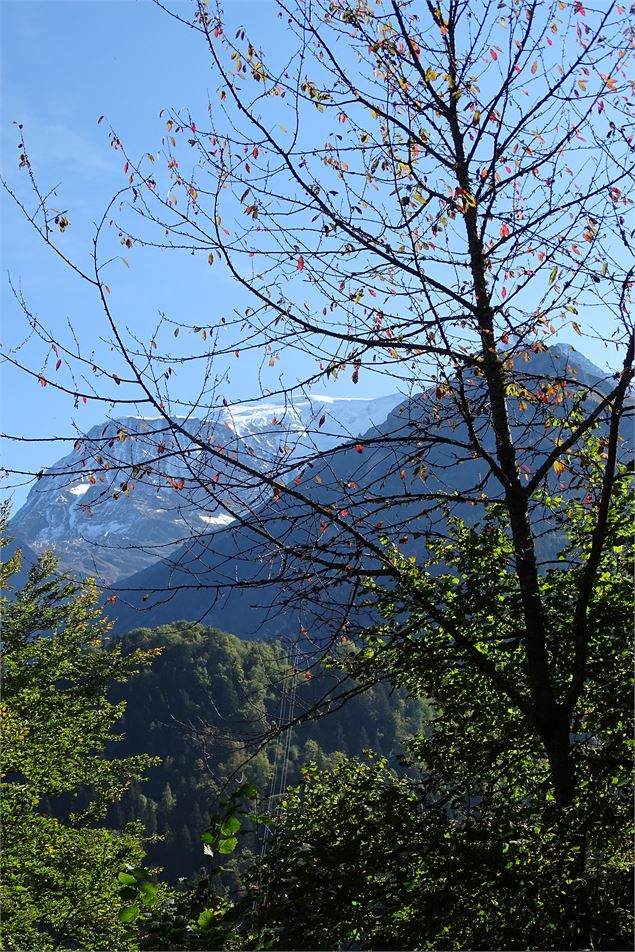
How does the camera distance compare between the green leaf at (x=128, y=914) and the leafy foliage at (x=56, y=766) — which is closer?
the green leaf at (x=128, y=914)

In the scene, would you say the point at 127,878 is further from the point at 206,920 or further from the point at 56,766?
the point at 56,766

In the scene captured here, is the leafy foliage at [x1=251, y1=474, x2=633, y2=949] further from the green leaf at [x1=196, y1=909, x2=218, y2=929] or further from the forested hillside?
the forested hillside

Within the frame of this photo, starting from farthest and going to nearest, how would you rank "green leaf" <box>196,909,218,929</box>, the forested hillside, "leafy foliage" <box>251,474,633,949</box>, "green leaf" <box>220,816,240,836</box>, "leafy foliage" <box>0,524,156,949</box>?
the forested hillside → "leafy foliage" <box>0,524,156,949</box> → "leafy foliage" <box>251,474,633,949</box> → "green leaf" <box>220,816,240,836</box> → "green leaf" <box>196,909,218,929</box>

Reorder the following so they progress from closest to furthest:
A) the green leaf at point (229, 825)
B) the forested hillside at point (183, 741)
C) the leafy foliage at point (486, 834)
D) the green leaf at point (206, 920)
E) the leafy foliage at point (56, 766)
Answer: the green leaf at point (206, 920)
the green leaf at point (229, 825)
the leafy foliage at point (486, 834)
the leafy foliage at point (56, 766)
the forested hillside at point (183, 741)

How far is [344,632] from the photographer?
4941mm

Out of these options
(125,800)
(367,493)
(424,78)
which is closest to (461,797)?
(367,493)

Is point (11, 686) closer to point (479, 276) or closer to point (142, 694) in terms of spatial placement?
point (479, 276)

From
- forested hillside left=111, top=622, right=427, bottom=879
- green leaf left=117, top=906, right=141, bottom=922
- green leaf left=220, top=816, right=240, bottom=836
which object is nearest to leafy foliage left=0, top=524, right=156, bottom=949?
green leaf left=117, top=906, right=141, bottom=922

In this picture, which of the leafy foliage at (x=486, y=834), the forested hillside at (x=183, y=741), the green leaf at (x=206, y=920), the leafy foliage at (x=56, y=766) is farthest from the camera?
the forested hillside at (x=183, y=741)

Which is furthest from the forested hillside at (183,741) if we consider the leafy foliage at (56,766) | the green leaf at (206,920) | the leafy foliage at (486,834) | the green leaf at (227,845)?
the green leaf at (206,920)

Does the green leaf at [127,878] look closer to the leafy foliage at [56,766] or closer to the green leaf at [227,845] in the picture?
the green leaf at [227,845]

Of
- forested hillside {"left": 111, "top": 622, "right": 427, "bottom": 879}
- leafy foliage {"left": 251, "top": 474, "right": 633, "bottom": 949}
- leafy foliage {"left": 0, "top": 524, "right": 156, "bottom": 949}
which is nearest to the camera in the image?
leafy foliage {"left": 251, "top": 474, "right": 633, "bottom": 949}

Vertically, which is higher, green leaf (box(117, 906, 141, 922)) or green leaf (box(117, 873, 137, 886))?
green leaf (box(117, 873, 137, 886))

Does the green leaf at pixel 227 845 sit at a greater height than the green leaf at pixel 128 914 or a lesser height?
greater
